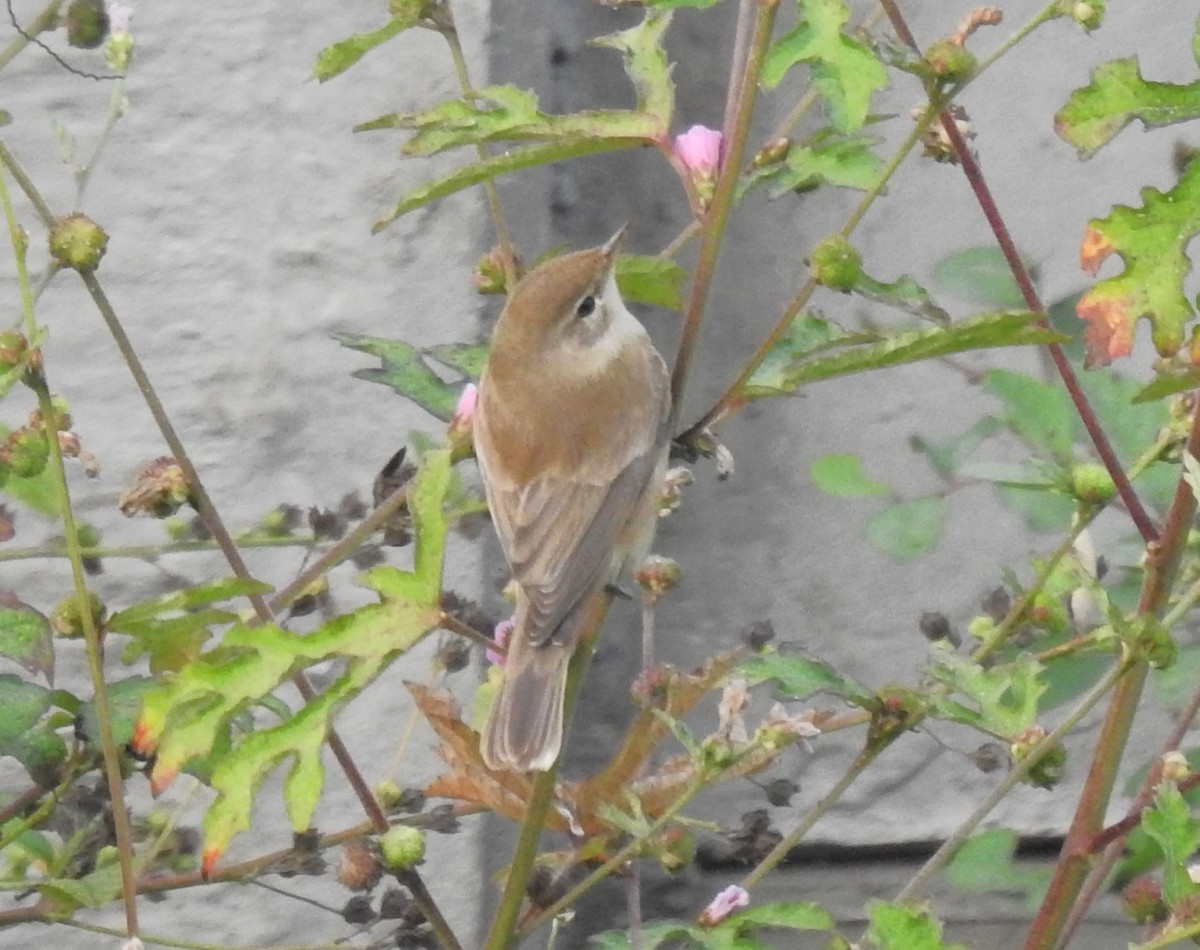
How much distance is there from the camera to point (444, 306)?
2439mm

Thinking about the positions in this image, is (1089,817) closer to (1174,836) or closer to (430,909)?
(1174,836)

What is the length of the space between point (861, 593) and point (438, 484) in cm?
141

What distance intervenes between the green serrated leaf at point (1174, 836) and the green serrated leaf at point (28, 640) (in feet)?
3.06

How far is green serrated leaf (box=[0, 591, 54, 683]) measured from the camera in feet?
4.96

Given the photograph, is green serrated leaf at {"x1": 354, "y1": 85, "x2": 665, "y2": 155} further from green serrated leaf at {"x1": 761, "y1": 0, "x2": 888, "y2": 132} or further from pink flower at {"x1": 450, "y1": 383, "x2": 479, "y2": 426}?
pink flower at {"x1": 450, "y1": 383, "x2": 479, "y2": 426}

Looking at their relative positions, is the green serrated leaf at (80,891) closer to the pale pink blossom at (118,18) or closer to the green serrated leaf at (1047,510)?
the pale pink blossom at (118,18)

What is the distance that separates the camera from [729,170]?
4.04ft

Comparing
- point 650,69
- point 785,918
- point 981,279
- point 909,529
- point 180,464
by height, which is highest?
point 650,69

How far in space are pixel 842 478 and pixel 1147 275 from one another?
27.8 inches

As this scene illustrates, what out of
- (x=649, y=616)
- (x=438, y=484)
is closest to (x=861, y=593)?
(x=649, y=616)

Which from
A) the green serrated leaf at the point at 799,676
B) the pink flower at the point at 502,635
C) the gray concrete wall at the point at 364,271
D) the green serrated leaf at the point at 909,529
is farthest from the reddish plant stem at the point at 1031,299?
the gray concrete wall at the point at 364,271

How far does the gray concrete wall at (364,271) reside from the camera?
247cm

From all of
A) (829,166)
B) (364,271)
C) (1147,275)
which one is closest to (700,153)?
Result: (829,166)

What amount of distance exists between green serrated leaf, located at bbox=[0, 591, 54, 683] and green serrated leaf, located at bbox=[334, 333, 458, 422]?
364mm
